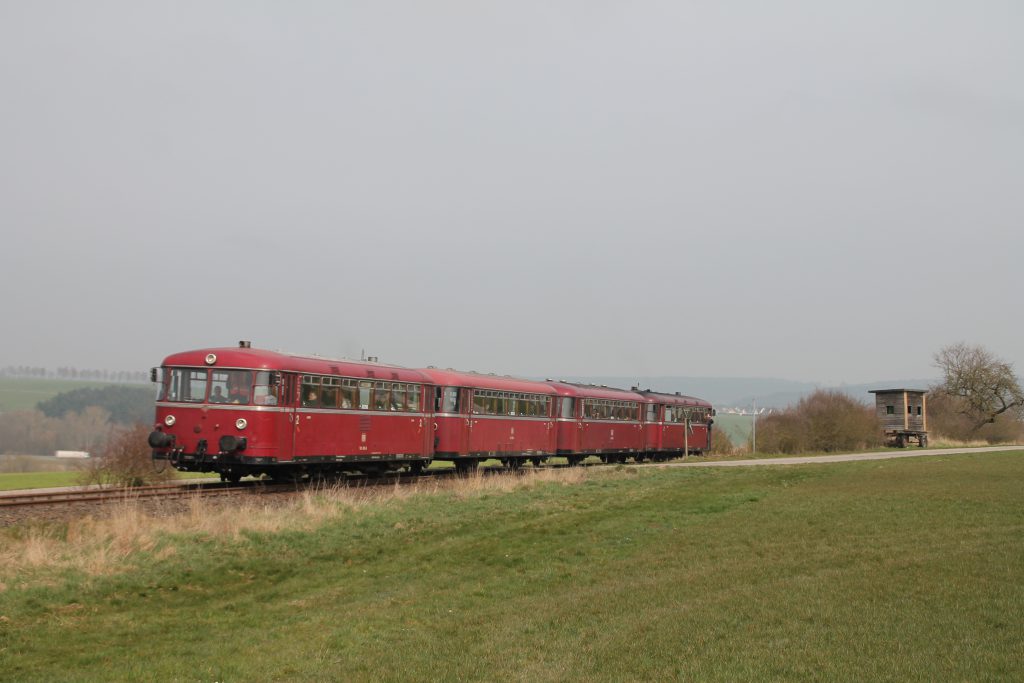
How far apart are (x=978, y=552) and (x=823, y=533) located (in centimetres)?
304

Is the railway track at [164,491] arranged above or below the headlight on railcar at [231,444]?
below

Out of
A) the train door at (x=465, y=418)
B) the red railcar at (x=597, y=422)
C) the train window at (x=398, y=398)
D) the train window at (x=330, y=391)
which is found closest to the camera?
the train window at (x=330, y=391)

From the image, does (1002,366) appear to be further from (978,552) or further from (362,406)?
(978,552)

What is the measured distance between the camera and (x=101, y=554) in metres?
14.5

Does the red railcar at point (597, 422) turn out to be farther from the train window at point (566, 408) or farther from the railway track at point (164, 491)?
the railway track at point (164, 491)

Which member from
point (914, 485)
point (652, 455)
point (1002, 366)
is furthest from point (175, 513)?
point (1002, 366)

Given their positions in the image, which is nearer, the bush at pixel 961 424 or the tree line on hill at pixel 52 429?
the bush at pixel 961 424

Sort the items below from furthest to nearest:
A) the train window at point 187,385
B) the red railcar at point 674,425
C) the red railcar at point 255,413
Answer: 1. the red railcar at point 674,425
2. the train window at point 187,385
3. the red railcar at point 255,413

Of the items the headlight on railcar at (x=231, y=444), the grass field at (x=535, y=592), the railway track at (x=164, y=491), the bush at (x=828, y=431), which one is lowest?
the grass field at (x=535, y=592)

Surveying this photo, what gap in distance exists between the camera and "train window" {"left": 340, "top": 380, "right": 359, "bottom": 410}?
1061 inches

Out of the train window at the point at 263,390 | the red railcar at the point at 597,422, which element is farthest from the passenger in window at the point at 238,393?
the red railcar at the point at 597,422

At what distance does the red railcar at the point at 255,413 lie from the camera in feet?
78.8

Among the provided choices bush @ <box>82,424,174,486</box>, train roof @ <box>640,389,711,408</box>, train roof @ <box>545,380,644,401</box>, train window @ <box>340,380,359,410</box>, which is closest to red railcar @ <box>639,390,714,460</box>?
train roof @ <box>640,389,711,408</box>

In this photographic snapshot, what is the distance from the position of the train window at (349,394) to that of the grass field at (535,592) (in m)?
6.26
